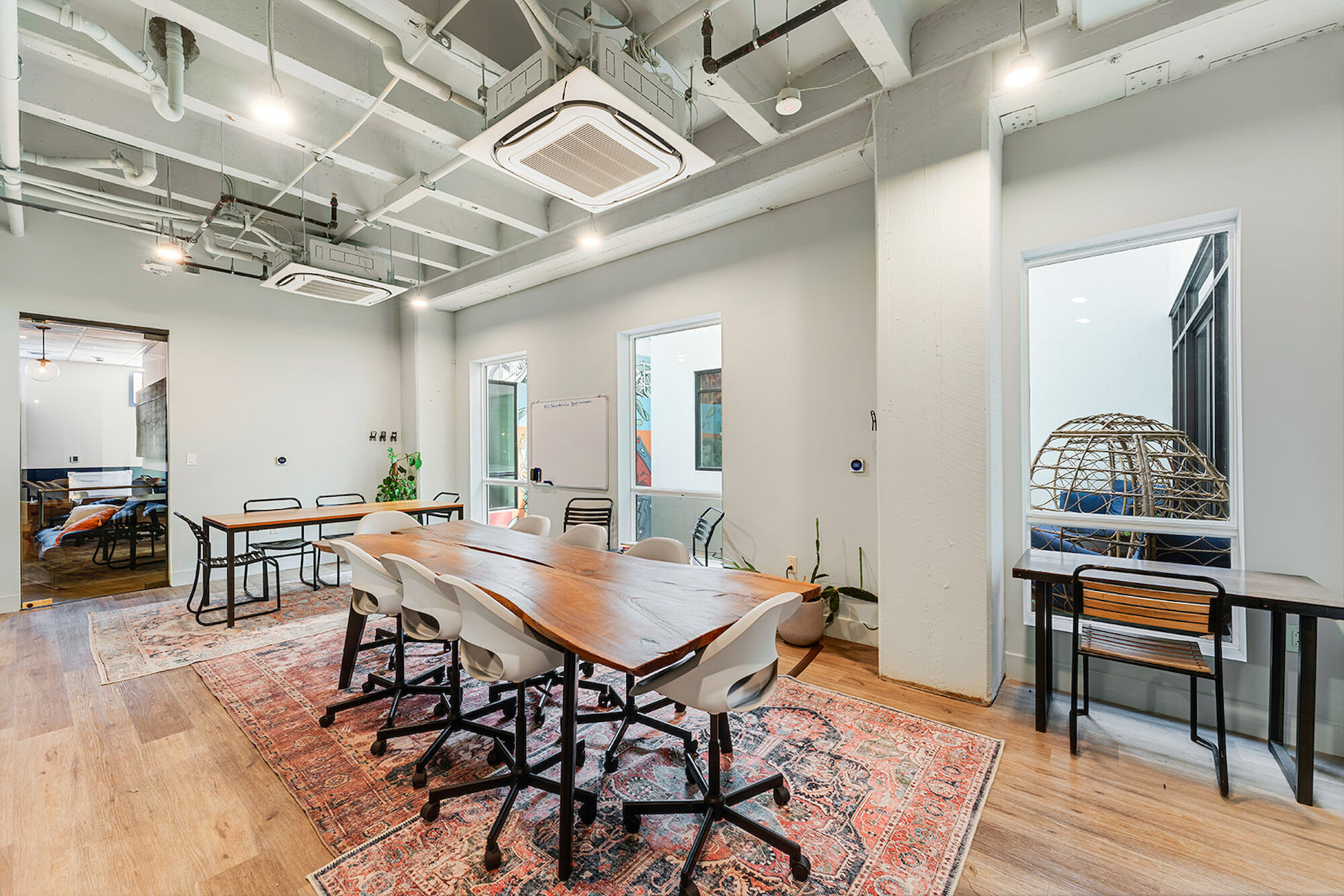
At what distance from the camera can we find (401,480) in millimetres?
6602

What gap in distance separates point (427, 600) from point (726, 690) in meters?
1.28

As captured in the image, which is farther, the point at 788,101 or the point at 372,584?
the point at 372,584

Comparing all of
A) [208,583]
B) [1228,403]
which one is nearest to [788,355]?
[1228,403]

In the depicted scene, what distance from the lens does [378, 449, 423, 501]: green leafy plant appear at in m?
6.46

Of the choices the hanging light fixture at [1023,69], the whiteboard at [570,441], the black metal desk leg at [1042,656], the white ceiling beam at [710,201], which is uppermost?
the white ceiling beam at [710,201]

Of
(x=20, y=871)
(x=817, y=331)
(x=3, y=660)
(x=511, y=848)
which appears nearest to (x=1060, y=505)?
(x=817, y=331)

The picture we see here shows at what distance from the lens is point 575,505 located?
552cm

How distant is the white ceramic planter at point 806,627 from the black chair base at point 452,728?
6.19ft

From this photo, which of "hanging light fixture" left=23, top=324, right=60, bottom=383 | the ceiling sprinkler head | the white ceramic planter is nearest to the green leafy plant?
"hanging light fixture" left=23, top=324, right=60, bottom=383

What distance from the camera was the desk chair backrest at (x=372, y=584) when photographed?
99.5 inches

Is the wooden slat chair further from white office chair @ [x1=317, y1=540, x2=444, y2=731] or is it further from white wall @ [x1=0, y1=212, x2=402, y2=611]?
white wall @ [x1=0, y1=212, x2=402, y2=611]

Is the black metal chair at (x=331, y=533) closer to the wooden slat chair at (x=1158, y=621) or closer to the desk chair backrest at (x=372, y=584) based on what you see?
the desk chair backrest at (x=372, y=584)

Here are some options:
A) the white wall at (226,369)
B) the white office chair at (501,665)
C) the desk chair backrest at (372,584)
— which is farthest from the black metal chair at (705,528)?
the white wall at (226,369)

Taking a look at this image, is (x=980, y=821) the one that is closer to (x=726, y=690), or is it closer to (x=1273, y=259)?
(x=726, y=690)
